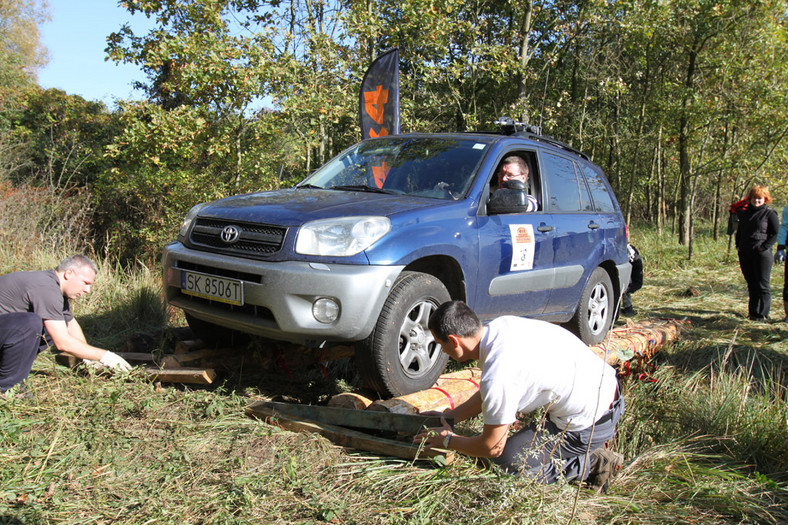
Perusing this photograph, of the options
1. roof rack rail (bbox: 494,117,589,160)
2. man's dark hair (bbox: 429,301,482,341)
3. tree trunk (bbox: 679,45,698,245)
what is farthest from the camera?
tree trunk (bbox: 679,45,698,245)

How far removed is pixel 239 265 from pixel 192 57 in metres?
5.75

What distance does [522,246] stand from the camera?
14.2ft

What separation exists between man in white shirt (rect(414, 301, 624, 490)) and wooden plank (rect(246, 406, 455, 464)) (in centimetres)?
7

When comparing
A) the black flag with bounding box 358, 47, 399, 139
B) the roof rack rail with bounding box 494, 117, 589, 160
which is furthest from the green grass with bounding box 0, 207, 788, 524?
the black flag with bounding box 358, 47, 399, 139

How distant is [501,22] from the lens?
2034 centimetres

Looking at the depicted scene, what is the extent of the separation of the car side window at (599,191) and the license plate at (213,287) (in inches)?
150

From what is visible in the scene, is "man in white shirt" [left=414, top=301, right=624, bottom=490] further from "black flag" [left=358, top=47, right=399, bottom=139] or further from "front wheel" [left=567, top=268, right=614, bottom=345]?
"black flag" [left=358, top=47, right=399, bottom=139]

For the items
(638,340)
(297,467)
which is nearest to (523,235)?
(638,340)

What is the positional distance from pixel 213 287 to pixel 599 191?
4119mm

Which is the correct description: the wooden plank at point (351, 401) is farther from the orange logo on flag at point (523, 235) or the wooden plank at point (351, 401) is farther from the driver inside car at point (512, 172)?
the driver inside car at point (512, 172)

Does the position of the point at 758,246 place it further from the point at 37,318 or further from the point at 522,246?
the point at 37,318

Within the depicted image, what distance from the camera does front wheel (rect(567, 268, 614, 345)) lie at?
5.31m

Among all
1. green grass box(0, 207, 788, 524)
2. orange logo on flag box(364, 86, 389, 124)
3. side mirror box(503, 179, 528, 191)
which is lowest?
green grass box(0, 207, 788, 524)

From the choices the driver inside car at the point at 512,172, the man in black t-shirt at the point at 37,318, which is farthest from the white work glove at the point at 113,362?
the driver inside car at the point at 512,172
